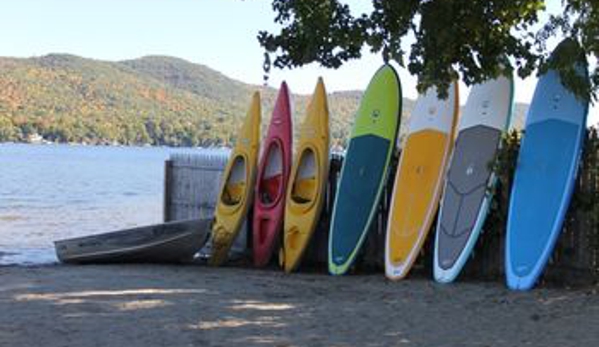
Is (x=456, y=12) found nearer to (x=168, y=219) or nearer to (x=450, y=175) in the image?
(x=450, y=175)

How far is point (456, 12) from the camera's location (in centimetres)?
645

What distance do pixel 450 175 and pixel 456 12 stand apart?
13.0 feet

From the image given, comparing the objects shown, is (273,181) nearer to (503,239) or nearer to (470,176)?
(470,176)

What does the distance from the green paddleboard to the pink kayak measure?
96 centimetres

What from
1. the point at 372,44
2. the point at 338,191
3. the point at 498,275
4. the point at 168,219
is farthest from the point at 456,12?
the point at 168,219

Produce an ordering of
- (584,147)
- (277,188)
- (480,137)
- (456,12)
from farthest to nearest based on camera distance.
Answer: (277,188) → (480,137) → (584,147) → (456,12)

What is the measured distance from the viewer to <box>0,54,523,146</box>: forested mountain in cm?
11012

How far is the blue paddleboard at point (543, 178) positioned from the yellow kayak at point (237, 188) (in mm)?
3890

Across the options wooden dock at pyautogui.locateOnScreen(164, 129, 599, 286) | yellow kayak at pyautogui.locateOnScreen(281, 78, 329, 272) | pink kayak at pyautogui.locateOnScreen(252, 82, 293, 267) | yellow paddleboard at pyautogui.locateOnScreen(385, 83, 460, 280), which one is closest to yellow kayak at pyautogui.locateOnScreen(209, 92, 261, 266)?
pink kayak at pyautogui.locateOnScreen(252, 82, 293, 267)

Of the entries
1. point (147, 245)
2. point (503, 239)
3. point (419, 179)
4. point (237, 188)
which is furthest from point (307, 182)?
point (503, 239)

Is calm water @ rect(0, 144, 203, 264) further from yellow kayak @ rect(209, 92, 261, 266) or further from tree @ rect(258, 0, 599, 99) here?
tree @ rect(258, 0, 599, 99)

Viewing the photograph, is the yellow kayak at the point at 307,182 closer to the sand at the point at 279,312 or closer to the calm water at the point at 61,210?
the sand at the point at 279,312

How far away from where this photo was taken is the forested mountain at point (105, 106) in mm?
110125

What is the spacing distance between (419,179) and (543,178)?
158cm
